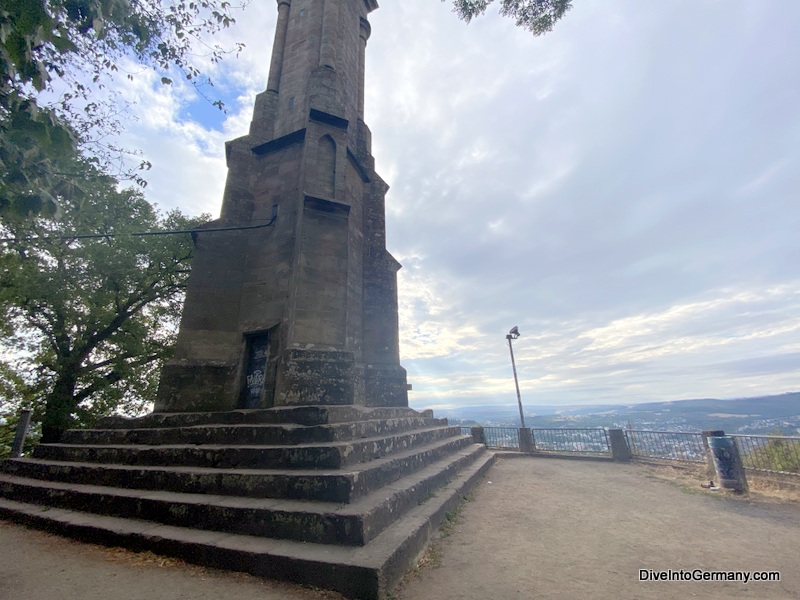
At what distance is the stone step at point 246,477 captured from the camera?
432cm

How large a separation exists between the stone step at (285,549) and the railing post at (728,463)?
7179 mm

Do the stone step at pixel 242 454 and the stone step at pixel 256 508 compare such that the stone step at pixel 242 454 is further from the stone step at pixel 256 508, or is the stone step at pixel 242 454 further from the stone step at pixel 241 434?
the stone step at pixel 256 508

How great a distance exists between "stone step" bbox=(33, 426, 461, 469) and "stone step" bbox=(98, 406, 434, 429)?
63 cm

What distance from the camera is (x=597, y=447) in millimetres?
12859

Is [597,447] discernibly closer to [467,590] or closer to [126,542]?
[467,590]

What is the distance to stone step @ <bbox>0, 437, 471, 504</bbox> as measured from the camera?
432 cm

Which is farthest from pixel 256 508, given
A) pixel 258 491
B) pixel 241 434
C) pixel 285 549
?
pixel 241 434

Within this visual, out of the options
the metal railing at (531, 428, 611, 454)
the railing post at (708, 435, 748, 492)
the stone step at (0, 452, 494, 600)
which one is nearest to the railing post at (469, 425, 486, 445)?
the metal railing at (531, 428, 611, 454)

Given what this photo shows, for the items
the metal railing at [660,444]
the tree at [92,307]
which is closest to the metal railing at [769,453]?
the metal railing at [660,444]

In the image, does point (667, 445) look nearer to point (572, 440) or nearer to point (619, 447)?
point (619, 447)

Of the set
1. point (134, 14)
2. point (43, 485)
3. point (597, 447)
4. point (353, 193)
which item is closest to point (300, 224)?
point (353, 193)

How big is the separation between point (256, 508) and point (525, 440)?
490 inches

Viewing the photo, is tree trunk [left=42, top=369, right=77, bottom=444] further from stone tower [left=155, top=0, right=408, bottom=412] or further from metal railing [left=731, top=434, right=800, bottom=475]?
metal railing [left=731, top=434, right=800, bottom=475]

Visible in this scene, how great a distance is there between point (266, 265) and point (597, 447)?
13.1 metres
